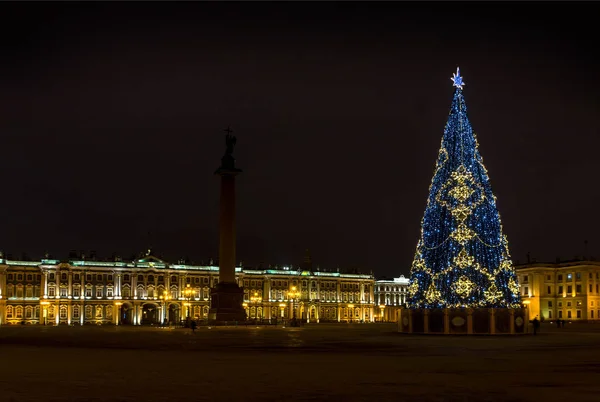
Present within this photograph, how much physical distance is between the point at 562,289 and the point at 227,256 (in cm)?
7159

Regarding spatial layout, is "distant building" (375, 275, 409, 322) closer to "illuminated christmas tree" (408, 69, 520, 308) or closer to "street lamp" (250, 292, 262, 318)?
"street lamp" (250, 292, 262, 318)

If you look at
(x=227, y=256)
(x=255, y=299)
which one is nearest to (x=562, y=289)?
(x=255, y=299)

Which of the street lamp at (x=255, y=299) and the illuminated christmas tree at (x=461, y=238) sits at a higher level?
the illuminated christmas tree at (x=461, y=238)

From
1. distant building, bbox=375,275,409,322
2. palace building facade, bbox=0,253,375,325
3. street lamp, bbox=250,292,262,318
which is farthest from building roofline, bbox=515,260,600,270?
street lamp, bbox=250,292,262,318

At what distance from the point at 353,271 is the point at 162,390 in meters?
143

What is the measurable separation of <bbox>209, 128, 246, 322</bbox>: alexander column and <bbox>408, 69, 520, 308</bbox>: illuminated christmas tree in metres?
26.1

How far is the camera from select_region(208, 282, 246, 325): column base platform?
71125 mm

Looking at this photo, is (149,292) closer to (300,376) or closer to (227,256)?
(227,256)

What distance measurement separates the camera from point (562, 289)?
12175 cm

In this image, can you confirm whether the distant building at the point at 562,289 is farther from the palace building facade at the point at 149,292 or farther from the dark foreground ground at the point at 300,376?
the dark foreground ground at the point at 300,376

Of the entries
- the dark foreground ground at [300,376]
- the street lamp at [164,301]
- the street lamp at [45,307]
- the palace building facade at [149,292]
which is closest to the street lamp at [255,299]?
the palace building facade at [149,292]

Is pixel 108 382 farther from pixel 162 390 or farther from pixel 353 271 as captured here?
pixel 353 271

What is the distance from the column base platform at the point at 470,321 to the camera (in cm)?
4697

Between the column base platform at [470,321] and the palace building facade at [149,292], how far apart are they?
2408 inches
